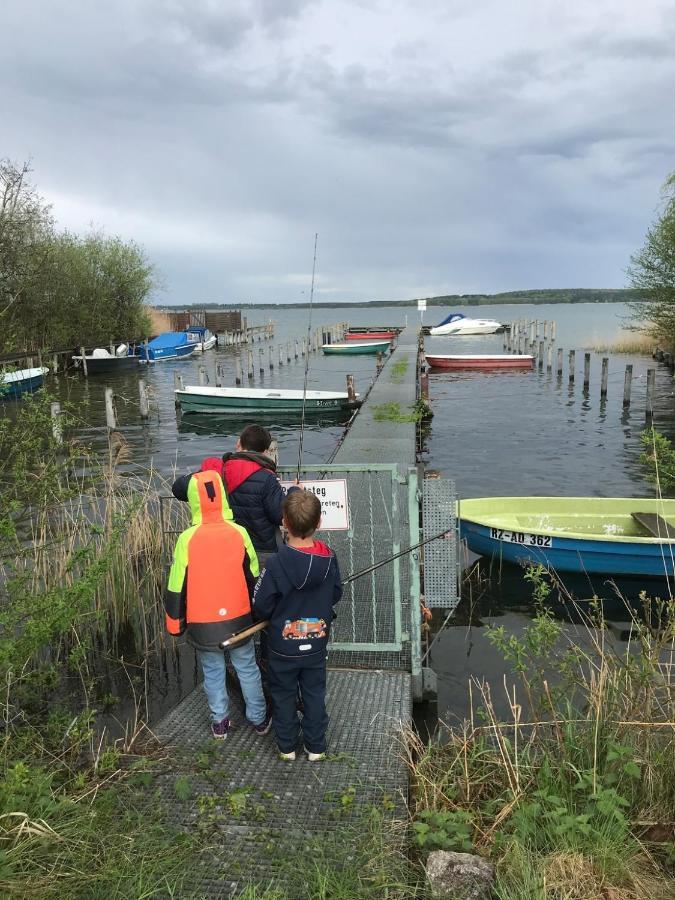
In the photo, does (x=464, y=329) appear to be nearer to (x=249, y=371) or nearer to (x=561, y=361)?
(x=561, y=361)

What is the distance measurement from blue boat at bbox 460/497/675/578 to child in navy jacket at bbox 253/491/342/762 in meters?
4.76

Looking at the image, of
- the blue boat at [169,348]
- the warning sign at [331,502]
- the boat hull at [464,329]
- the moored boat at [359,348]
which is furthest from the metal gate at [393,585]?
the boat hull at [464,329]

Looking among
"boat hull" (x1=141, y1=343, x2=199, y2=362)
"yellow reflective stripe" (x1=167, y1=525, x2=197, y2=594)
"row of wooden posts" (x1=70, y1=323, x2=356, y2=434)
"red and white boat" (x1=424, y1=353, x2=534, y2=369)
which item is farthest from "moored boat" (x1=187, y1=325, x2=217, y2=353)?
"yellow reflective stripe" (x1=167, y1=525, x2=197, y2=594)

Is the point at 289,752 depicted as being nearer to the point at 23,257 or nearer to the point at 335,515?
the point at 335,515

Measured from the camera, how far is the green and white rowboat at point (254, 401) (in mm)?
22906

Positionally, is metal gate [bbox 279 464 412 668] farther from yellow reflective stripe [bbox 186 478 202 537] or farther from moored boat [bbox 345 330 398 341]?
moored boat [bbox 345 330 398 341]

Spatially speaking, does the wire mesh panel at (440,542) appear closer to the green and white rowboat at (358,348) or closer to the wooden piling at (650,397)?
the wooden piling at (650,397)

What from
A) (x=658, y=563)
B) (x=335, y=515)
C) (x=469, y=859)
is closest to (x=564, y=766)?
(x=469, y=859)

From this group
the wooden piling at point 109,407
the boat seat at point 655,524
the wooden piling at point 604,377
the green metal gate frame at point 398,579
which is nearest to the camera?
the green metal gate frame at point 398,579

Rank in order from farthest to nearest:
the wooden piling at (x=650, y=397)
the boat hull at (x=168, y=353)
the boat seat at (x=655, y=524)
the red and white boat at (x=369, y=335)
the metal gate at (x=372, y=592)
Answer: the red and white boat at (x=369, y=335) → the boat hull at (x=168, y=353) → the wooden piling at (x=650, y=397) → the boat seat at (x=655, y=524) → the metal gate at (x=372, y=592)

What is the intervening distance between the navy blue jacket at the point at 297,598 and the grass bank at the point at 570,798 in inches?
39.9

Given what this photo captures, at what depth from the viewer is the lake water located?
902cm

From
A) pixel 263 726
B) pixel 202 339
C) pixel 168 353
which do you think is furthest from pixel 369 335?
pixel 263 726

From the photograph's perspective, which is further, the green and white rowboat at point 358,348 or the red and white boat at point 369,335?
the red and white boat at point 369,335
